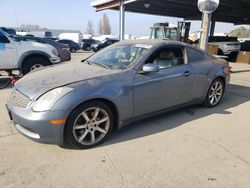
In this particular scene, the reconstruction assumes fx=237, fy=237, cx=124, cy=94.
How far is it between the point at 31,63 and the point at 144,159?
5.88 m

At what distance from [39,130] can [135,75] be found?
1.59m

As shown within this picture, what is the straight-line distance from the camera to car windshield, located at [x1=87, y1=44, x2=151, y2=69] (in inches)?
153

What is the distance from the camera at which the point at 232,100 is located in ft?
19.4

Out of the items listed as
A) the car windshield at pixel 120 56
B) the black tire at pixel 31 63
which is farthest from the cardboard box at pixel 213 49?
the car windshield at pixel 120 56

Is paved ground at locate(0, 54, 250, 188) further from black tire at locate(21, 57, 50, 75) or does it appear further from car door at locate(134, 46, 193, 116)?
black tire at locate(21, 57, 50, 75)

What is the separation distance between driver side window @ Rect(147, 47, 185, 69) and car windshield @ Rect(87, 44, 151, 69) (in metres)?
0.25

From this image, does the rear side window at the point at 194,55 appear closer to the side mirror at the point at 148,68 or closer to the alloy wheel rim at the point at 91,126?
the side mirror at the point at 148,68

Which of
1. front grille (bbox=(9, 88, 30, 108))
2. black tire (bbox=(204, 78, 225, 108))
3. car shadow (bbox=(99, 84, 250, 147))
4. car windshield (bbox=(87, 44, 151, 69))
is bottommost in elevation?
car shadow (bbox=(99, 84, 250, 147))

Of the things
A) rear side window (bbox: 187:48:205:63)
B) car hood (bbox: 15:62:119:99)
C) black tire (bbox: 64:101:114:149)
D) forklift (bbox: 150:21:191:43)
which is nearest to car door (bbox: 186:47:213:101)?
rear side window (bbox: 187:48:205:63)

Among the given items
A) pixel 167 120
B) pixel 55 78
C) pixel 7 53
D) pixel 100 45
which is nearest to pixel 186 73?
pixel 167 120

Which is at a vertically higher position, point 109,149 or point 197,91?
point 197,91

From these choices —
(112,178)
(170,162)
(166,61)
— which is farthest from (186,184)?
(166,61)

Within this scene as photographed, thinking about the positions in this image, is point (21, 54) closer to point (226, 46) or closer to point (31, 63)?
point (31, 63)

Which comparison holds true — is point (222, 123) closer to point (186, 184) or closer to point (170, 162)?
point (170, 162)
